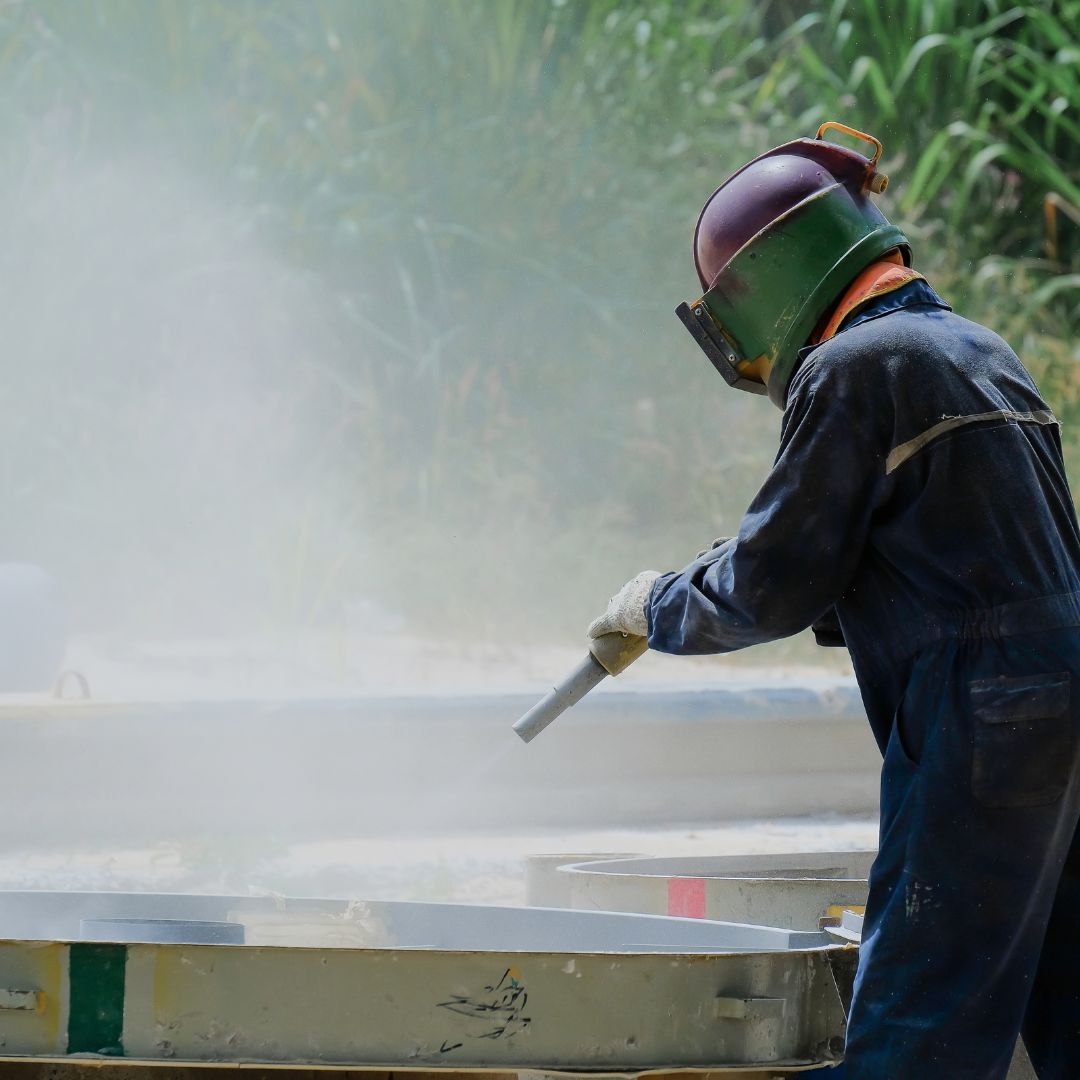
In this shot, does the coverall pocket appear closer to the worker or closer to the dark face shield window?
the worker

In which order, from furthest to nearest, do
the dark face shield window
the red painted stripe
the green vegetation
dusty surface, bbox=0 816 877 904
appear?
the green vegetation
dusty surface, bbox=0 816 877 904
the red painted stripe
the dark face shield window

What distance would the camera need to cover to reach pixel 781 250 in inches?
81.5

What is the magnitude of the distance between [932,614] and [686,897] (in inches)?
37.6

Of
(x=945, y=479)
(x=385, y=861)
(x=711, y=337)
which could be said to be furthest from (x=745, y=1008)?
(x=385, y=861)

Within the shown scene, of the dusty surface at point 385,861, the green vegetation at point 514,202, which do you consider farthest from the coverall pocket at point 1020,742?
the green vegetation at point 514,202

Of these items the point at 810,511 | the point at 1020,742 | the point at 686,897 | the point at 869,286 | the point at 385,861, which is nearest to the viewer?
the point at 1020,742

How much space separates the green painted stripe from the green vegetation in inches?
249

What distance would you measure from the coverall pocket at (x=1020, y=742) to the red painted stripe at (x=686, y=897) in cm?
91

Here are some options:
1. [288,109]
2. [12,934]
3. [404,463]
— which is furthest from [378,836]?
[288,109]

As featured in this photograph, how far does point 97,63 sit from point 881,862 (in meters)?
8.11

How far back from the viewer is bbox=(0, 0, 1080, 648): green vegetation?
27.6 ft

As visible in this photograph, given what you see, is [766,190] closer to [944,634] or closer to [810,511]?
[810,511]

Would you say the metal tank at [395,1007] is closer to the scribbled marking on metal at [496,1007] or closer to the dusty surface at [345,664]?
the scribbled marking on metal at [496,1007]

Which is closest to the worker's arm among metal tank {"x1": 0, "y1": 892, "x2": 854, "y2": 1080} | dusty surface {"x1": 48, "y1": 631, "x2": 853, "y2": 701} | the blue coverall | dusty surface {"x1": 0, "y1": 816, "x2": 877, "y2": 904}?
the blue coverall
